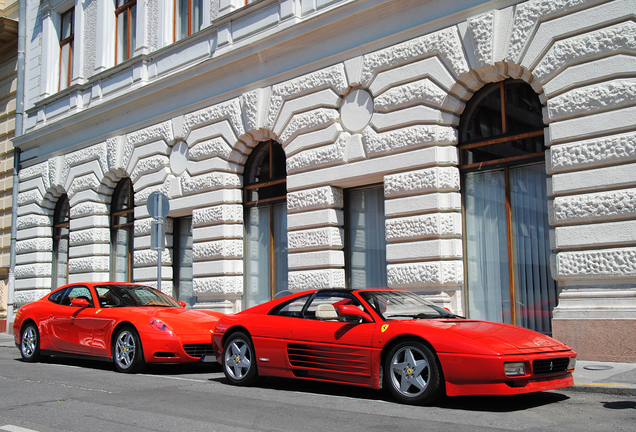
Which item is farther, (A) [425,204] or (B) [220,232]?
(B) [220,232]

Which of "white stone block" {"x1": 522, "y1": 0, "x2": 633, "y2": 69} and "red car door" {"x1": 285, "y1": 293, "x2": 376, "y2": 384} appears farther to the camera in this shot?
"white stone block" {"x1": 522, "y1": 0, "x2": 633, "y2": 69}

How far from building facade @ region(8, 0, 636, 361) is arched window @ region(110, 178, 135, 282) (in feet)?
0.21

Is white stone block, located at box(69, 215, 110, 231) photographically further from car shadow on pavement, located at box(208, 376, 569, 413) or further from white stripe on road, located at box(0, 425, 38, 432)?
white stripe on road, located at box(0, 425, 38, 432)

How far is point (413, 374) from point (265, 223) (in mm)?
8960

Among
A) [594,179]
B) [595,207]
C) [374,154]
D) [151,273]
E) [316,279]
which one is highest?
[374,154]

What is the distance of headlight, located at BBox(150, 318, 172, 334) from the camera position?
966cm

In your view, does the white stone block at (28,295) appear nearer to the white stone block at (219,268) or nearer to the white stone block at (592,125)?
the white stone block at (219,268)

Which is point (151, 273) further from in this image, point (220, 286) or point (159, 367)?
point (159, 367)

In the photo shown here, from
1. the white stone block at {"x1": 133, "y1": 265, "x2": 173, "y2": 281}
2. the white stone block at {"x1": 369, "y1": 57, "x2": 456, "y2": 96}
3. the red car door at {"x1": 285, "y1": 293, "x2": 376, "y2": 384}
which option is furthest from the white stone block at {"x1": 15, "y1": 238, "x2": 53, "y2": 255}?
the red car door at {"x1": 285, "y1": 293, "x2": 376, "y2": 384}

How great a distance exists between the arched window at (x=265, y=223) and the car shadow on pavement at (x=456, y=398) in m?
6.38

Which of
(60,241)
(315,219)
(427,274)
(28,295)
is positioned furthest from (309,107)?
(28,295)

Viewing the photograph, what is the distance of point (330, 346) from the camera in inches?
288

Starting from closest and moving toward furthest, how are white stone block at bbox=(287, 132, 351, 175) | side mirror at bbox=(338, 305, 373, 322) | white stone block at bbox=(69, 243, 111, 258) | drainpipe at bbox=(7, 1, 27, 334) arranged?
1. side mirror at bbox=(338, 305, 373, 322)
2. white stone block at bbox=(287, 132, 351, 175)
3. white stone block at bbox=(69, 243, 111, 258)
4. drainpipe at bbox=(7, 1, 27, 334)

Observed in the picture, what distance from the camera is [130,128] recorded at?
18.2 meters
